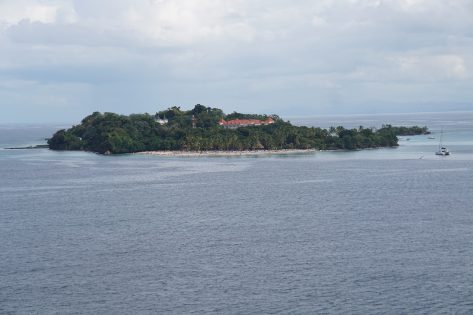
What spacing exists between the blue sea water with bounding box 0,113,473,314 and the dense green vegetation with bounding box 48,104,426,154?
4764 cm

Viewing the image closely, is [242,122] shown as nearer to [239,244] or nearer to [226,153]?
[226,153]

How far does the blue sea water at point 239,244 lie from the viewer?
31.8 m

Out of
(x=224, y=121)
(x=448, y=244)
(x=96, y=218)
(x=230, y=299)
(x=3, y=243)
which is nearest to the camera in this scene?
(x=230, y=299)

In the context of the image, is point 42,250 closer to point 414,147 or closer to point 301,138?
point 301,138

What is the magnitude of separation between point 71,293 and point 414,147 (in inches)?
4313

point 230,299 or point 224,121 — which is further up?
point 224,121

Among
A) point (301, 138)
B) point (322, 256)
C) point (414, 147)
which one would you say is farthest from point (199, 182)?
point (414, 147)

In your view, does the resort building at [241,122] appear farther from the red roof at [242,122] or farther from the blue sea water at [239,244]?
the blue sea water at [239,244]

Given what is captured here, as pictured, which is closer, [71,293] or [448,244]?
[71,293]

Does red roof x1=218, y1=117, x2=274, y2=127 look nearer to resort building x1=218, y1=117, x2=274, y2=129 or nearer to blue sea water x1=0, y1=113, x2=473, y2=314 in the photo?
resort building x1=218, y1=117, x2=274, y2=129

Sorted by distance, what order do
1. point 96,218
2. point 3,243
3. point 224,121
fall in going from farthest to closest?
point 224,121, point 96,218, point 3,243

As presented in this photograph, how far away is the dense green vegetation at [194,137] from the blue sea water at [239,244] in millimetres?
47645

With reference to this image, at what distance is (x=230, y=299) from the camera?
1257 inches

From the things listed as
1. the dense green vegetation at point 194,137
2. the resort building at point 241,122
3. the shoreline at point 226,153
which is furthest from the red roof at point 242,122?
the shoreline at point 226,153
